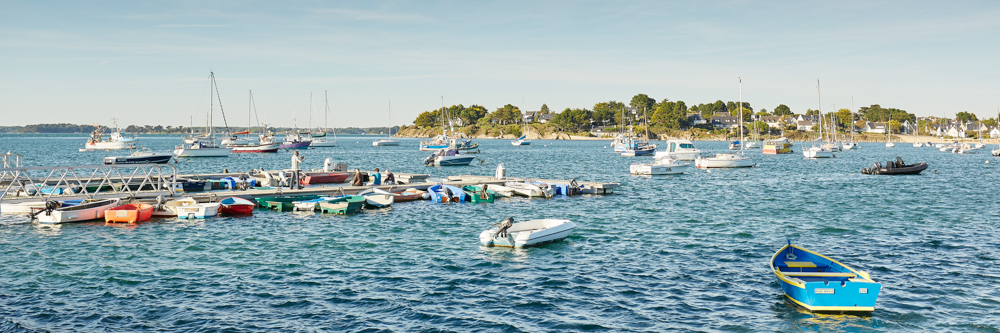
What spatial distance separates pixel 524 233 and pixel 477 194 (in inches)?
652

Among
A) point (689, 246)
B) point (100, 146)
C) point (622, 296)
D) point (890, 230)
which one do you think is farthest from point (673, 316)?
point (100, 146)

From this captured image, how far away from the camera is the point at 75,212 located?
32406 millimetres

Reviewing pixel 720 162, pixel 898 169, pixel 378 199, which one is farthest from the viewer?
pixel 720 162

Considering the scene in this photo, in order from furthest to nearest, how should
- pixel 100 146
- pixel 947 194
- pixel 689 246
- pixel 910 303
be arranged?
pixel 100 146 → pixel 947 194 → pixel 689 246 → pixel 910 303

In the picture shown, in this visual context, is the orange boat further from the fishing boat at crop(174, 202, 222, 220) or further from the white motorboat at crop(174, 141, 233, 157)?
the white motorboat at crop(174, 141, 233, 157)

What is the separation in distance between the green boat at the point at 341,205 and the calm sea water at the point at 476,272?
0.82 m

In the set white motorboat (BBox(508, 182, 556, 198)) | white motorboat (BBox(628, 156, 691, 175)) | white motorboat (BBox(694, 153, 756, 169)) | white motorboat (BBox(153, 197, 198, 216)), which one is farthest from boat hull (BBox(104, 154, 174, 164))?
white motorboat (BBox(694, 153, 756, 169))

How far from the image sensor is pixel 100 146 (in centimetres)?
15088

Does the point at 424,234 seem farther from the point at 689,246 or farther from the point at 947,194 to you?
the point at 947,194

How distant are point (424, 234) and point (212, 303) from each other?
12931 mm

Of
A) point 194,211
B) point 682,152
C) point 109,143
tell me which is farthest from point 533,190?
point 109,143

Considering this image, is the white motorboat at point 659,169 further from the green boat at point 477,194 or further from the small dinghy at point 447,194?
the small dinghy at point 447,194

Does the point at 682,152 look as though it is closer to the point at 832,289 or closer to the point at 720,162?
the point at 720,162

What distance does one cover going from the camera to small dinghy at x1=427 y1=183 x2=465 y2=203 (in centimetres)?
4294
